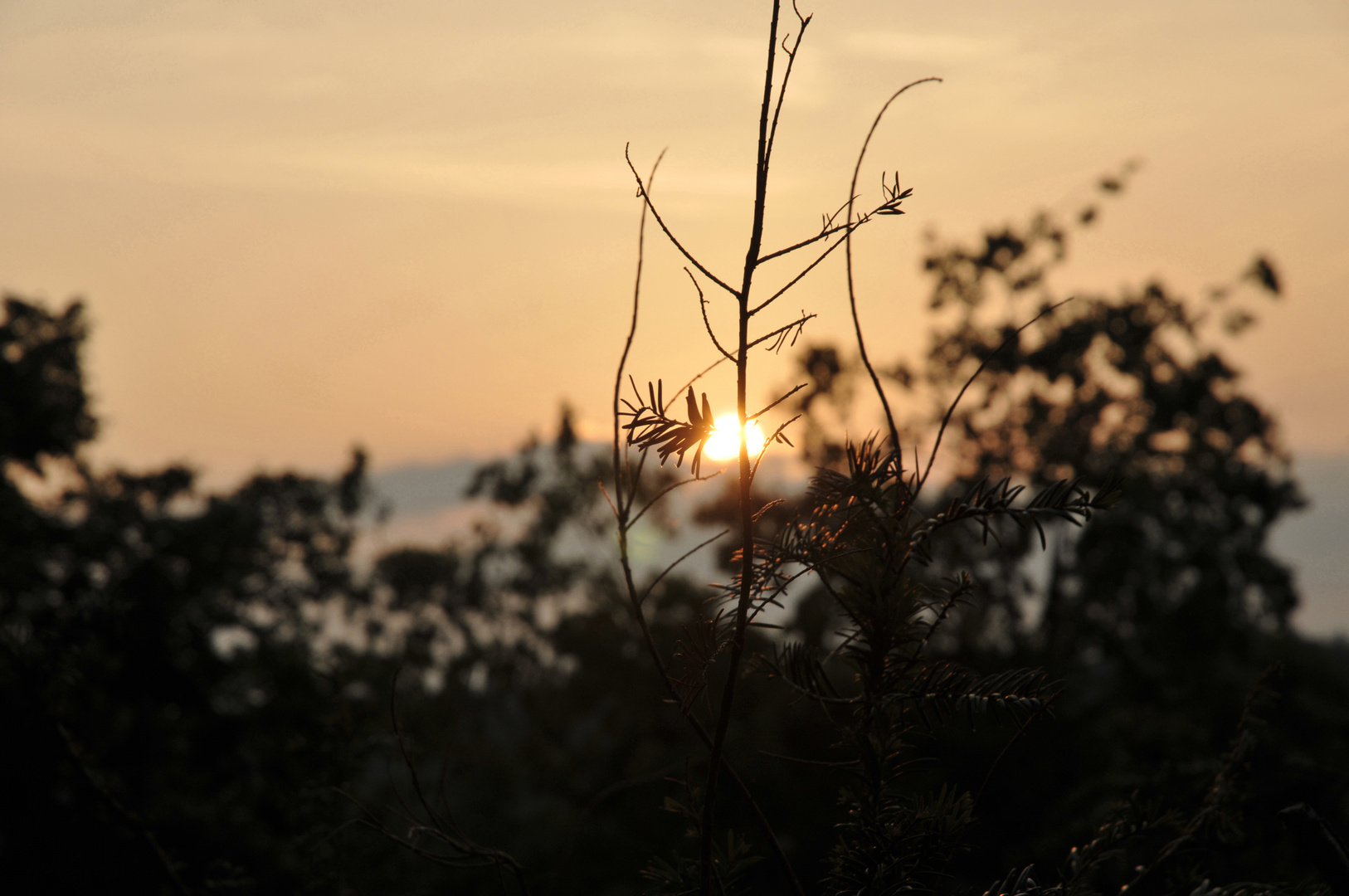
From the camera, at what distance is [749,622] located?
1.47 m

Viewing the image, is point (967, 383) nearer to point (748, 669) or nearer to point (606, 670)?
point (748, 669)

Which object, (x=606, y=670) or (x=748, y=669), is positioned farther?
(x=606, y=670)

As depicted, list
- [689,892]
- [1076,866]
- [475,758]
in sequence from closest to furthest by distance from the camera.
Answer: [689,892]
[1076,866]
[475,758]

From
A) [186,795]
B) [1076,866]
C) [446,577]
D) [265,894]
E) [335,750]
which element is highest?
[446,577]

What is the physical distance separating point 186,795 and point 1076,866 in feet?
50.8

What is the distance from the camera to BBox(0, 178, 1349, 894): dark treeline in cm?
231

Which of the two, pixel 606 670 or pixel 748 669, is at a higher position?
pixel 606 670

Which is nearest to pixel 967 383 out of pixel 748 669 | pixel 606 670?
pixel 748 669

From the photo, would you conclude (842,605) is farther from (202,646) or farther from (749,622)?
(202,646)

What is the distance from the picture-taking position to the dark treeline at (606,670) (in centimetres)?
231

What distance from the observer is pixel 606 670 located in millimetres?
29781

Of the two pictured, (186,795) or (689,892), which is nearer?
(689,892)

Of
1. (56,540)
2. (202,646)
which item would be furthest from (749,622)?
(56,540)

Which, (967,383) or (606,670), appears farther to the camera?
(606,670)
